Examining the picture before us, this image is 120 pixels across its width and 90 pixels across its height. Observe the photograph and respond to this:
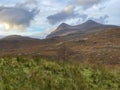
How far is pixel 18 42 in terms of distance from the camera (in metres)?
63.3

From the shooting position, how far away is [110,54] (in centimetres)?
3222

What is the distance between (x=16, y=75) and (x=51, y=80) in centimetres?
160

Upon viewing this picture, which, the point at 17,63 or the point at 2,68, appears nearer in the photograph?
the point at 2,68

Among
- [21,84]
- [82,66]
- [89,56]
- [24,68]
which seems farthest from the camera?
[89,56]

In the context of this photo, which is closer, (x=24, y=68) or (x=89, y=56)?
(x=24, y=68)

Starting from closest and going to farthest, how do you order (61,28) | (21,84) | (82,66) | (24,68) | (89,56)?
(21,84) < (24,68) < (82,66) < (89,56) < (61,28)

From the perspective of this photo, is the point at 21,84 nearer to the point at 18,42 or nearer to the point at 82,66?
the point at 82,66

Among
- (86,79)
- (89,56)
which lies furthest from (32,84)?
(89,56)

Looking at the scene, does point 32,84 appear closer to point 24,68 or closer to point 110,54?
point 24,68

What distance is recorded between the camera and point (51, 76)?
14.9 m

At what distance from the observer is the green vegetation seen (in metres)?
13.6

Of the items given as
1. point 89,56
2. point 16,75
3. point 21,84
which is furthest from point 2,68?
point 89,56

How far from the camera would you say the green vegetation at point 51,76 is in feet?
44.7

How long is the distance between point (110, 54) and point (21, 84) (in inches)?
782
